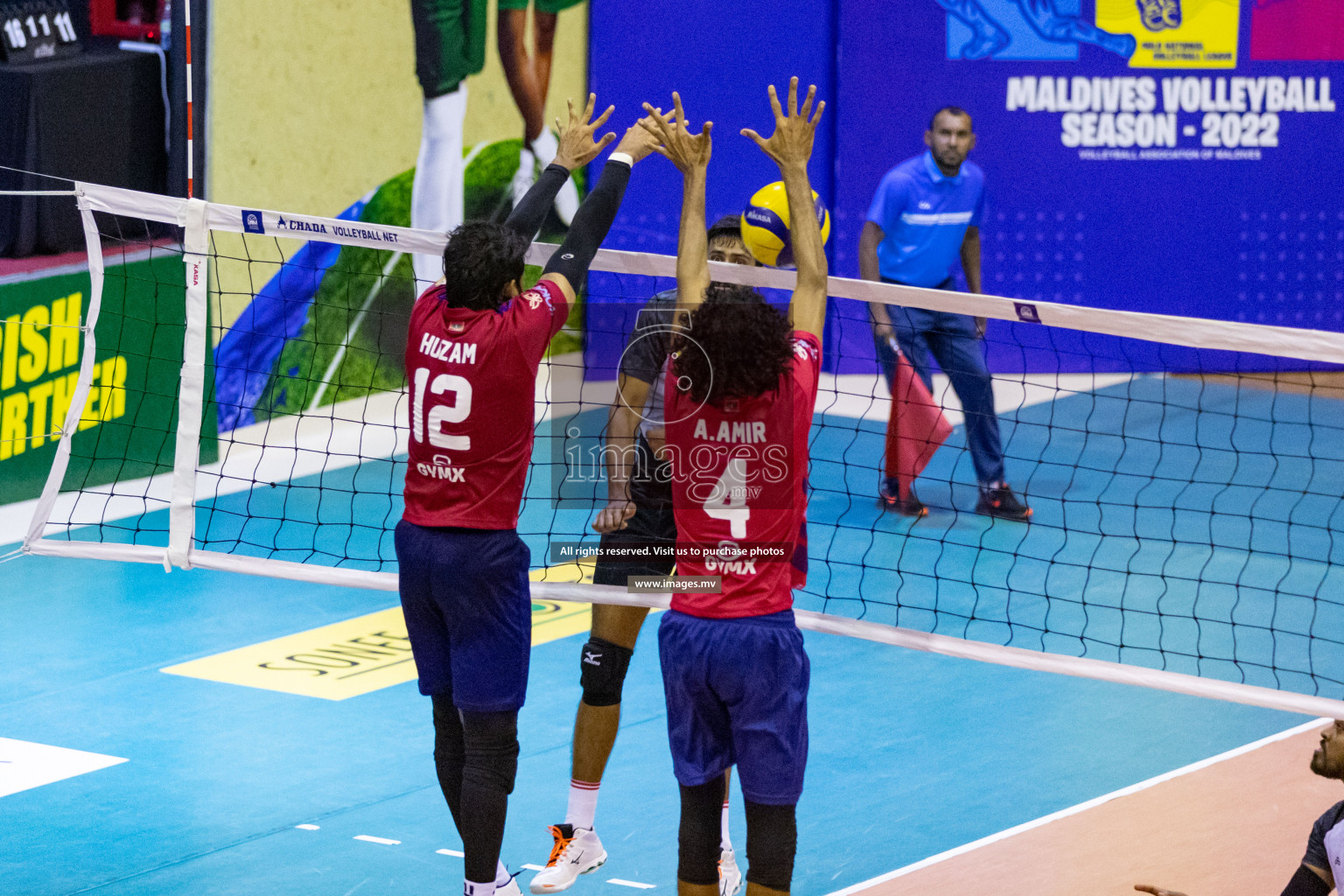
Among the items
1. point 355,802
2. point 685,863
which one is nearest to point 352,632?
point 355,802

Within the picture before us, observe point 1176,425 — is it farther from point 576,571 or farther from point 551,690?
point 551,690

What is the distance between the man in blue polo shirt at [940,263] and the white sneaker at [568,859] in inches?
191

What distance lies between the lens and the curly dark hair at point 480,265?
4957 mm

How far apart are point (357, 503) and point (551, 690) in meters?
3.41

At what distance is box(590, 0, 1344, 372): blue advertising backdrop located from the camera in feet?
45.3

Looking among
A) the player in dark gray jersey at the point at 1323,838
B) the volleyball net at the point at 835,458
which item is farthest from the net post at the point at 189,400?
A: the player in dark gray jersey at the point at 1323,838

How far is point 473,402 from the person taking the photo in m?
4.95

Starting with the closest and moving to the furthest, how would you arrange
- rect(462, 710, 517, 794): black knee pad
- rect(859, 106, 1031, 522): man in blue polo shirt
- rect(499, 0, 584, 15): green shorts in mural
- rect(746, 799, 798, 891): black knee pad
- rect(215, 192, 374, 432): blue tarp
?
rect(746, 799, 798, 891): black knee pad
rect(462, 710, 517, 794): black knee pad
rect(859, 106, 1031, 522): man in blue polo shirt
rect(215, 192, 374, 432): blue tarp
rect(499, 0, 584, 15): green shorts in mural

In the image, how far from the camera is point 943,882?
19.1 ft

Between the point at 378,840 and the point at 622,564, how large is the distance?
1.37 meters

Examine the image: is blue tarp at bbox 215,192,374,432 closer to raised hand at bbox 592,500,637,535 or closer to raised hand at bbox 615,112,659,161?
raised hand at bbox 592,500,637,535

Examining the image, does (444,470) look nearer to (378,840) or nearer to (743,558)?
(743,558)

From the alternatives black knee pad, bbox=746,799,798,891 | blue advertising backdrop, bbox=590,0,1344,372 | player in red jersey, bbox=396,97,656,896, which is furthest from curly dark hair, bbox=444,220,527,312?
blue advertising backdrop, bbox=590,0,1344,372

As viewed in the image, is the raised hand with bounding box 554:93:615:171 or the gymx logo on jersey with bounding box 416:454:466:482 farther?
the raised hand with bounding box 554:93:615:171
